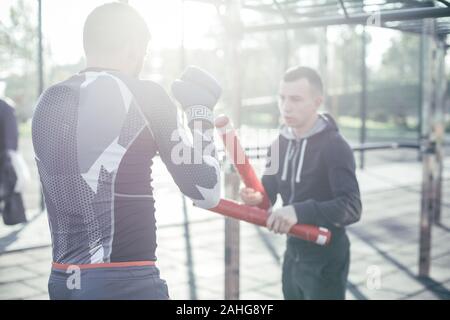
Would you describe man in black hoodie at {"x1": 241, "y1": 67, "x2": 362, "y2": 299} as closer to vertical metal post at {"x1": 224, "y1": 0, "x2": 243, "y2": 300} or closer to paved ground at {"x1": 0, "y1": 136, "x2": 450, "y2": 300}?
vertical metal post at {"x1": 224, "y1": 0, "x2": 243, "y2": 300}

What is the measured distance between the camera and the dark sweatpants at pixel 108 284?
1.75 metres

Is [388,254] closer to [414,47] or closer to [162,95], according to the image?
[162,95]

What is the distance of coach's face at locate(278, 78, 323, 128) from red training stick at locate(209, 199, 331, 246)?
70 cm

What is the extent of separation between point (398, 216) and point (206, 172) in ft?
22.6

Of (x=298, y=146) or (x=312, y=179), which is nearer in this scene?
(x=312, y=179)

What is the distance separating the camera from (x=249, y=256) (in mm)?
5988

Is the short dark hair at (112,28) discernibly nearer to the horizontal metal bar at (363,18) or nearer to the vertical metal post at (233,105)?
the vertical metal post at (233,105)

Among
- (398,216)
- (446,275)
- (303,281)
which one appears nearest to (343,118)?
(398,216)

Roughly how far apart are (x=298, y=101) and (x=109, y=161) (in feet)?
4.98

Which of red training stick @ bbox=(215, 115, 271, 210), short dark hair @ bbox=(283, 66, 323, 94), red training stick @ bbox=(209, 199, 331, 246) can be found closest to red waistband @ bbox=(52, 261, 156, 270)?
red training stick @ bbox=(209, 199, 331, 246)

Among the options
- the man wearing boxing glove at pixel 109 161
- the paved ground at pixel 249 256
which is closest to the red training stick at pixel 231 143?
the man wearing boxing glove at pixel 109 161

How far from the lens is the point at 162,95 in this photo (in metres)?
1.76

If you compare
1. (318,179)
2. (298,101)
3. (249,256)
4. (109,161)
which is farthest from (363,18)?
(249,256)

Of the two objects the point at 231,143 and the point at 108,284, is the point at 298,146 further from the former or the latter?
the point at 108,284
